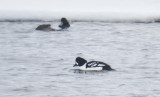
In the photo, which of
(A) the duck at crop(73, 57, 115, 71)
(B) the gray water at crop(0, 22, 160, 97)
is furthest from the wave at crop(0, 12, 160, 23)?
(A) the duck at crop(73, 57, 115, 71)

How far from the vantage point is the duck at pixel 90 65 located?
12.0 m

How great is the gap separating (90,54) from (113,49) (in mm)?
873

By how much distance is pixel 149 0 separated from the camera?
2080 cm

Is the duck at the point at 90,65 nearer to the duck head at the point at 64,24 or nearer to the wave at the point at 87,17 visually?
the duck head at the point at 64,24

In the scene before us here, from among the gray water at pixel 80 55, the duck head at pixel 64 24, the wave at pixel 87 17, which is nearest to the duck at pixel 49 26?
the duck head at pixel 64 24

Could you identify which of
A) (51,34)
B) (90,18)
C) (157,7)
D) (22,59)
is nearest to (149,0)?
(157,7)

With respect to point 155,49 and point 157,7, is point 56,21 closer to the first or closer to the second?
point 157,7

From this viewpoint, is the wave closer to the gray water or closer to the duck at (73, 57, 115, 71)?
the gray water

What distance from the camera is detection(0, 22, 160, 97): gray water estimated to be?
10.1 metres

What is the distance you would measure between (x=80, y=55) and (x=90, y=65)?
1796 millimetres

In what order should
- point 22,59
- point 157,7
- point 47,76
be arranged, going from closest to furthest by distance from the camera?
point 47,76 → point 22,59 → point 157,7

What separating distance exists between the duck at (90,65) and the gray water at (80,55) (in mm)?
167

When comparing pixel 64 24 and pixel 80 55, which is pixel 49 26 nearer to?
pixel 64 24

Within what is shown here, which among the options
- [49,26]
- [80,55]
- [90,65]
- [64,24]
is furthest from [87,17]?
[90,65]
